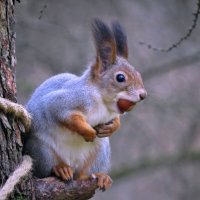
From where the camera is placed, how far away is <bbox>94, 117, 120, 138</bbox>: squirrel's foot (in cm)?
295

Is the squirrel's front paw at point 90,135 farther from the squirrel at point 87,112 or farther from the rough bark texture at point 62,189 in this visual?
the rough bark texture at point 62,189

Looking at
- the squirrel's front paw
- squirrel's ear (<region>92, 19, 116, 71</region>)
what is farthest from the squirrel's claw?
squirrel's ear (<region>92, 19, 116, 71</region>)

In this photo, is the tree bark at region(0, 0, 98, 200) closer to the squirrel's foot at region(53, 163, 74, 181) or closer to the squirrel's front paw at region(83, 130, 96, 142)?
the squirrel's foot at region(53, 163, 74, 181)

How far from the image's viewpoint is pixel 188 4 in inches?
280

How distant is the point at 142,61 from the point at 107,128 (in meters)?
3.56

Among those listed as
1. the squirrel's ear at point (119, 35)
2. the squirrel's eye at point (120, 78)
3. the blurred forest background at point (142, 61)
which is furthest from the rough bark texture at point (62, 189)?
the blurred forest background at point (142, 61)

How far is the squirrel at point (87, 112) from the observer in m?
2.98

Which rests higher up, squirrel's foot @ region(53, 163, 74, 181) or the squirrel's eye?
the squirrel's eye

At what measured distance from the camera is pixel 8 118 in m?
2.68

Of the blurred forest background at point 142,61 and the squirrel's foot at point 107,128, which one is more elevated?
Answer: the squirrel's foot at point 107,128

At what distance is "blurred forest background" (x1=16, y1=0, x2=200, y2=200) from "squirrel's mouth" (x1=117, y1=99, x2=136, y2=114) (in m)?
2.48

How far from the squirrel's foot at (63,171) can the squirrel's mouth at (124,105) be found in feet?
1.06

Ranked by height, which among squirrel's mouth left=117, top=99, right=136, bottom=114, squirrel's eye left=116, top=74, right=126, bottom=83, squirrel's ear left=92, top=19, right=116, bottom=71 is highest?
squirrel's ear left=92, top=19, right=116, bottom=71

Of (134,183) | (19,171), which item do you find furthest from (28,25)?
(134,183)
